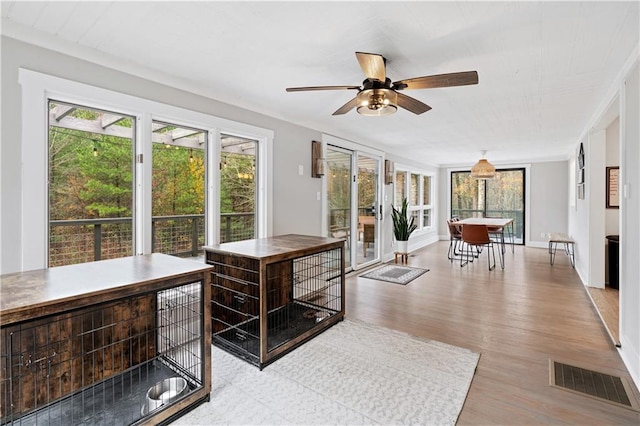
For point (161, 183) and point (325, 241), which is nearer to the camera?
point (161, 183)

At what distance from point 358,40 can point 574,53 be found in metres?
1.62

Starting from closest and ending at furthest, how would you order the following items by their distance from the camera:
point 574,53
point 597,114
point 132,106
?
point 574,53 → point 132,106 → point 597,114

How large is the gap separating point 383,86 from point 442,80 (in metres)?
0.43

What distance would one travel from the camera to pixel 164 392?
1892 mm

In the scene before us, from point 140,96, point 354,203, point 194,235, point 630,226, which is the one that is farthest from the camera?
point 354,203

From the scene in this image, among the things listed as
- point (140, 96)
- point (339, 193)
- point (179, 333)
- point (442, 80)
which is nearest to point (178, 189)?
point (140, 96)

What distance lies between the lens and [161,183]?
108 inches

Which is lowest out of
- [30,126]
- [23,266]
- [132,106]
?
[23,266]

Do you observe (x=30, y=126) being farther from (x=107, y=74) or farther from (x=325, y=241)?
(x=325, y=241)

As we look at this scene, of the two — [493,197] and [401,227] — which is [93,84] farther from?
[493,197]

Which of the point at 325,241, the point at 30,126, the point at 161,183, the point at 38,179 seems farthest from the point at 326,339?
the point at 30,126

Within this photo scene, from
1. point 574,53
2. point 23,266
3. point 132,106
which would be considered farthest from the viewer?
point 132,106

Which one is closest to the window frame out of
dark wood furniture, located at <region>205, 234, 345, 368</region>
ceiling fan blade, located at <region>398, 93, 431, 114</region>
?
dark wood furniture, located at <region>205, 234, 345, 368</region>

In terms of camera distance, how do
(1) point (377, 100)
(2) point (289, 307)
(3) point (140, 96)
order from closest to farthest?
1. (1) point (377, 100)
2. (3) point (140, 96)
3. (2) point (289, 307)
